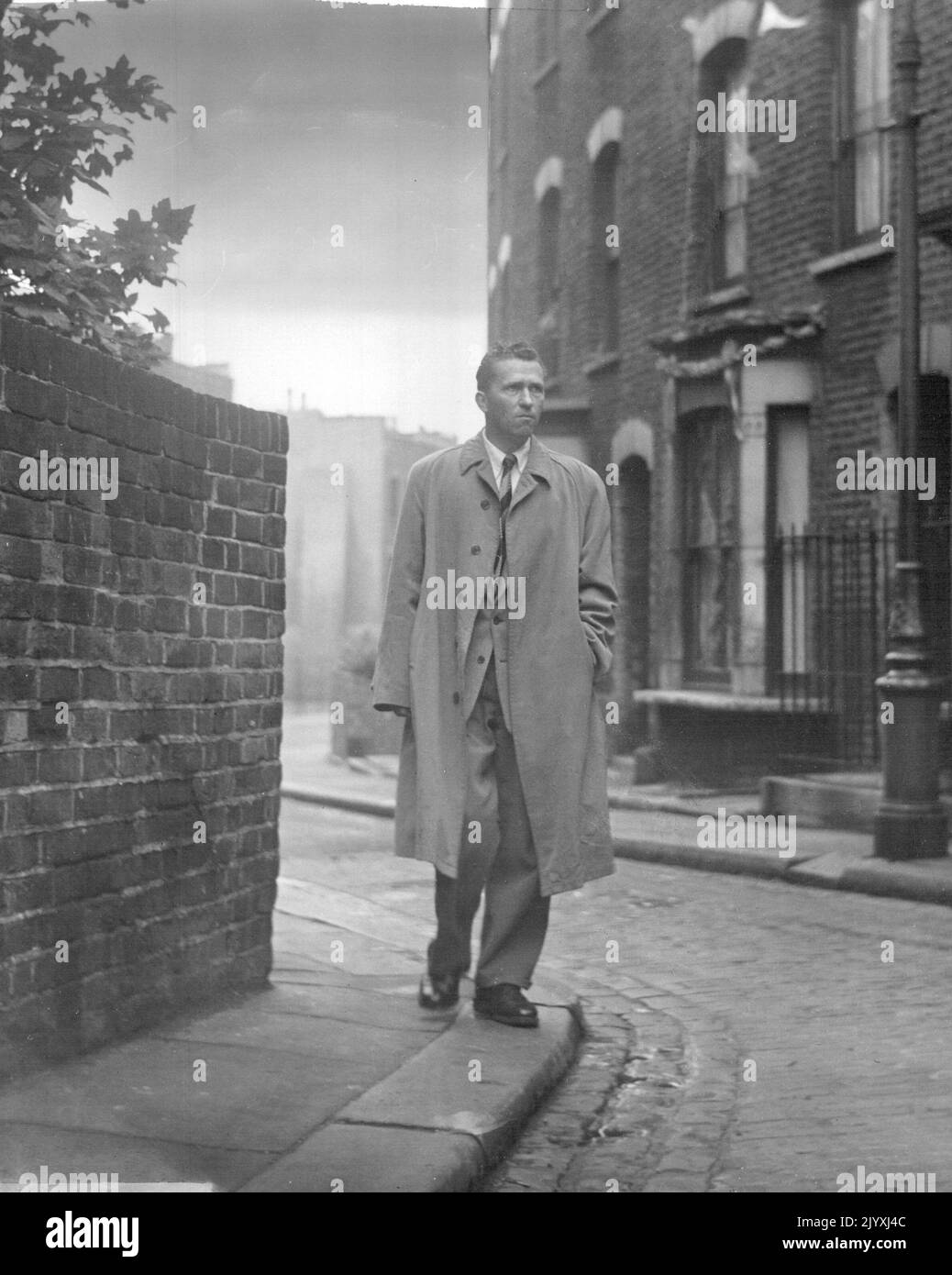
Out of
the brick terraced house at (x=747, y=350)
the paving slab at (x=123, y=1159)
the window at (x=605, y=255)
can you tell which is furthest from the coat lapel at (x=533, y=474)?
the window at (x=605, y=255)

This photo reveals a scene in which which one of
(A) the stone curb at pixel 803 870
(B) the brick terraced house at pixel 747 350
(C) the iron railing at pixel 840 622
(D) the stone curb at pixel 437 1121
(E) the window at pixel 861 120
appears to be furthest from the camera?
(E) the window at pixel 861 120

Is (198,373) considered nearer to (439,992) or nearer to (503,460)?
(503,460)

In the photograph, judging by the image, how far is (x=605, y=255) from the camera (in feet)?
55.0

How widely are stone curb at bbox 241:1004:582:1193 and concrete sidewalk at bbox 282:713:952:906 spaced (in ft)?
14.1

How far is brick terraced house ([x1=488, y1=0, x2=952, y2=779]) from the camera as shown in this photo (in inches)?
499

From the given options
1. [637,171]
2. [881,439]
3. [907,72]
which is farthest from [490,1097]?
[637,171]

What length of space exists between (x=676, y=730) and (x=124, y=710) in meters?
10.7

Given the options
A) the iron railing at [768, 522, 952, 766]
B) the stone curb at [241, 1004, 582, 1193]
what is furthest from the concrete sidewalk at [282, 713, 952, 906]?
the stone curb at [241, 1004, 582, 1193]

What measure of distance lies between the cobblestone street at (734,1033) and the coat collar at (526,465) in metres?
1.73

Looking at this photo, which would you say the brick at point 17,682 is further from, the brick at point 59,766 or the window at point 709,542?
the window at point 709,542

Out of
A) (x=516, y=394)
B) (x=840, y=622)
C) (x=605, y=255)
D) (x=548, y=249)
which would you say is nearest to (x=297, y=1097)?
(x=516, y=394)

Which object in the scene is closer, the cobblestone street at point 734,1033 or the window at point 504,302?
the cobblestone street at point 734,1033

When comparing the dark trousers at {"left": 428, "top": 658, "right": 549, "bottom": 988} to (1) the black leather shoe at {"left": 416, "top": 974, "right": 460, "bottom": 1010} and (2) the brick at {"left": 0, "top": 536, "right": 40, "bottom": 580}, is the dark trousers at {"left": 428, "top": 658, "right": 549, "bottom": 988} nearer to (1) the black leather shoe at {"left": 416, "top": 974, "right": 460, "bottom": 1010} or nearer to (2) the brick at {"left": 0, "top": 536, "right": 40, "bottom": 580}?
(1) the black leather shoe at {"left": 416, "top": 974, "right": 460, "bottom": 1010}

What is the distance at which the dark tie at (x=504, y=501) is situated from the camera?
5383 mm
